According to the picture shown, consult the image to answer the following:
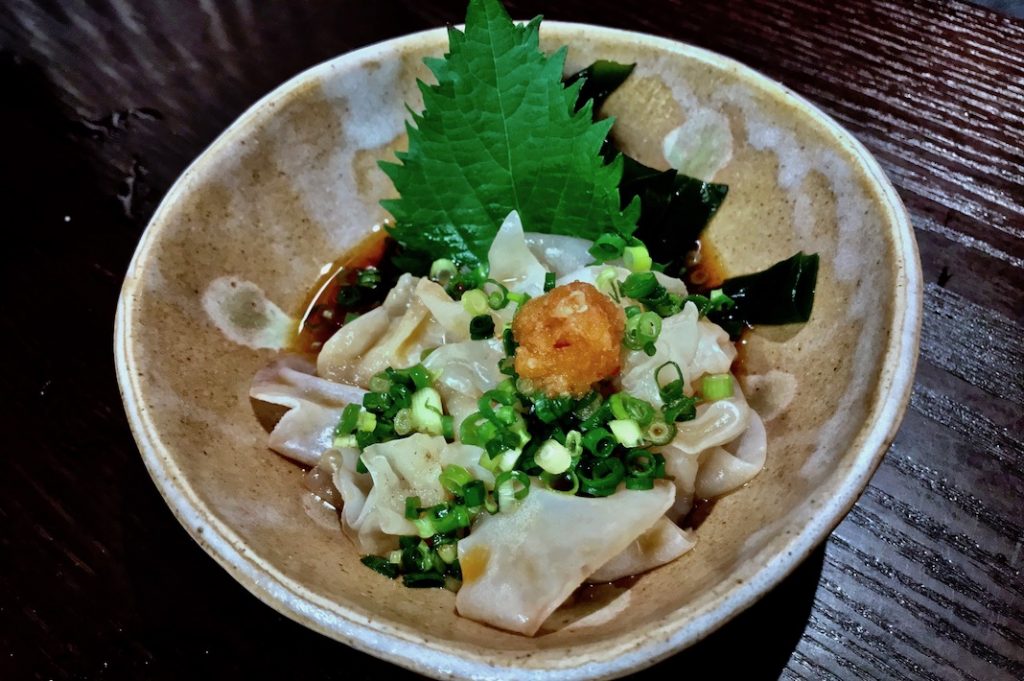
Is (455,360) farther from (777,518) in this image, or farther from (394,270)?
(777,518)

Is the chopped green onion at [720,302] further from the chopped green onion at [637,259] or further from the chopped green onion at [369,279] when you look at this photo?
the chopped green onion at [369,279]

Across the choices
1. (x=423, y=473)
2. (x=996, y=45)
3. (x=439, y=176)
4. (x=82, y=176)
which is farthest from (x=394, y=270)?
(x=996, y=45)

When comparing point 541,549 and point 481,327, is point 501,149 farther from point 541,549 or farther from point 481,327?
point 541,549

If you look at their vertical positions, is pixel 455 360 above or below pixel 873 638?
above

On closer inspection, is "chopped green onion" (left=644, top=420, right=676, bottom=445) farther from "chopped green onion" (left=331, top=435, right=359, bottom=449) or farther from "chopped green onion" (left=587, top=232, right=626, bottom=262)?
"chopped green onion" (left=331, top=435, right=359, bottom=449)

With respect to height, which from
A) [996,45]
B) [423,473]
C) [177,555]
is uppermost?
[996,45]
